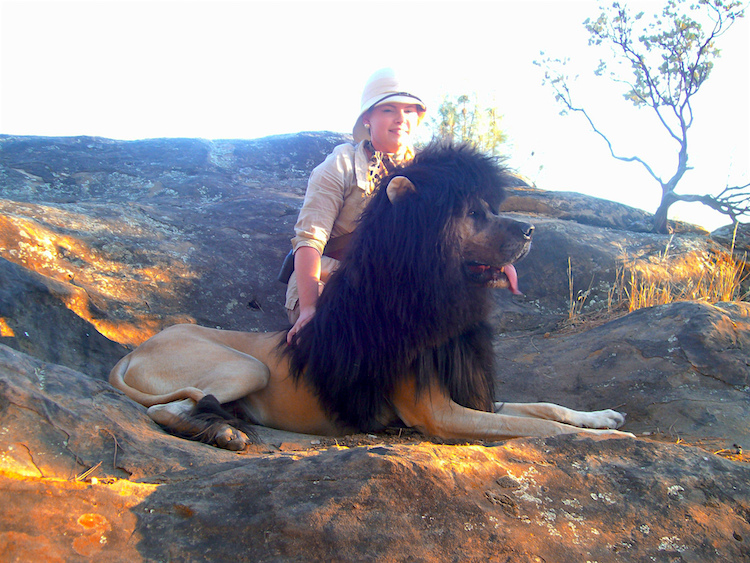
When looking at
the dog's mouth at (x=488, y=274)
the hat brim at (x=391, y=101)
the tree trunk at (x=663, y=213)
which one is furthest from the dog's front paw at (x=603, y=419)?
the tree trunk at (x=663, y=213)

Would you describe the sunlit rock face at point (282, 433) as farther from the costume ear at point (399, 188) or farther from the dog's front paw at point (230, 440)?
the costume ear at point (399, 188)

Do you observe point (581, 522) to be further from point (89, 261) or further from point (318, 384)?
point (89, 261)

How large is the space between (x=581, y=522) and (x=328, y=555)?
0.78 meters

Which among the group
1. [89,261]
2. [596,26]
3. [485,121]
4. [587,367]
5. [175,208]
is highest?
[596,26]

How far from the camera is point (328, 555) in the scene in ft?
4.72

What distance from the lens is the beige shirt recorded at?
371cm

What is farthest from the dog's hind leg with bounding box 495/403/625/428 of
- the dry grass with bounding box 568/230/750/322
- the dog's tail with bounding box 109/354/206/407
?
the dry grass with bounding box 568/230/750/322

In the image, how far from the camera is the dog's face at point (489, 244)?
312cm

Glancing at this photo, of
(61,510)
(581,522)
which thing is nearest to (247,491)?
(61,510)

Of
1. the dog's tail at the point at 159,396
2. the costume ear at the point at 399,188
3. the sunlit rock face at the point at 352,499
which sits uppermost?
the costume ear at the point at 399,188

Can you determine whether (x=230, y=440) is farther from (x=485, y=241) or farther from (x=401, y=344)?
(x=485, y=241)

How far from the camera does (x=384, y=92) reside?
3.87 meters

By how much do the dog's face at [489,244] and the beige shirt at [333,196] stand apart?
849 millimetres

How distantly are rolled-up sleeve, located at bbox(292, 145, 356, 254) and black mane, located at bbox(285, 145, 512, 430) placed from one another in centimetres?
50
